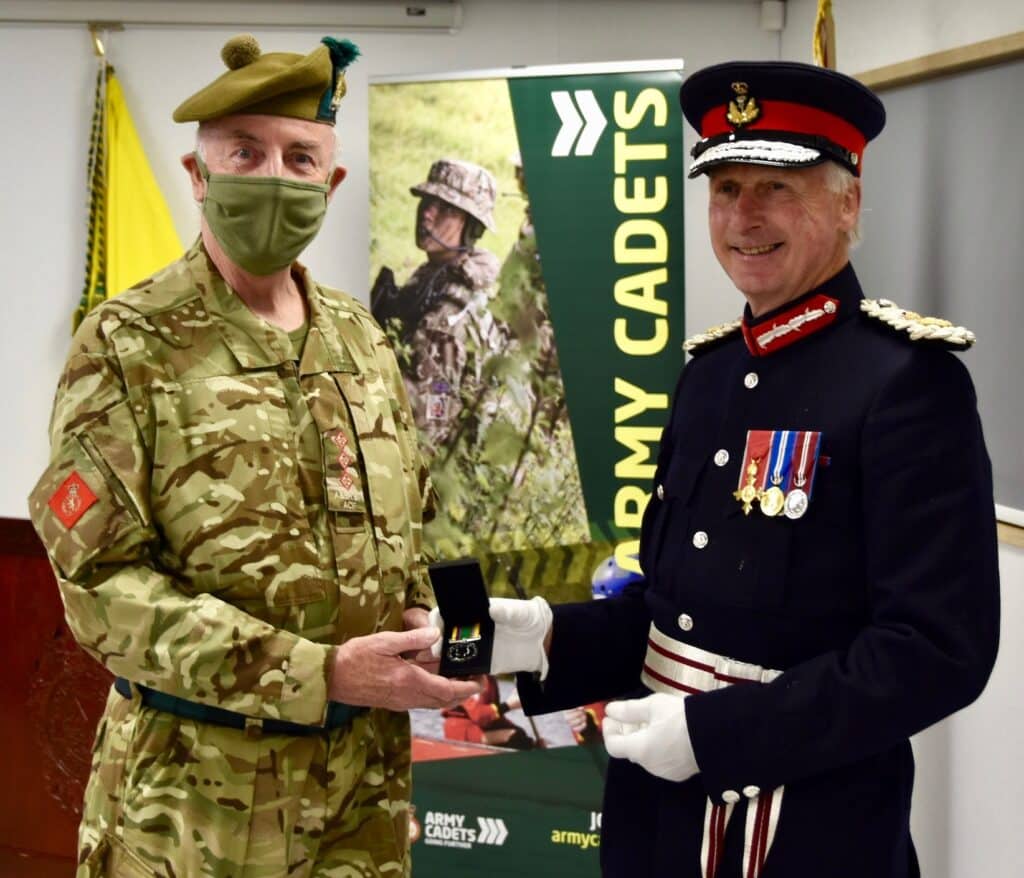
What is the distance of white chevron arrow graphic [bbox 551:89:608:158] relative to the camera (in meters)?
3.17

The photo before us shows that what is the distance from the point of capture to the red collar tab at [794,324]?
1.64 m

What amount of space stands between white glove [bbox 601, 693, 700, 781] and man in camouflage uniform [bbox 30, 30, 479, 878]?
33 centimetres

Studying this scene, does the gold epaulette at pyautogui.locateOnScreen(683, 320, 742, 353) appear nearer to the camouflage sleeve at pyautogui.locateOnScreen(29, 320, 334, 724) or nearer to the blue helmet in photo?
the camouflage sleeve at pyautogui.locateOnScreen(29, 320, 334, 724)

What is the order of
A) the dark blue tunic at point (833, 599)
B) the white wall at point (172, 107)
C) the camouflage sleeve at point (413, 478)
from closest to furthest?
the dark blue tunic at point (833, 599) < the camouflage sleeve at point (413, 478) < the white wall at point (172, 107)

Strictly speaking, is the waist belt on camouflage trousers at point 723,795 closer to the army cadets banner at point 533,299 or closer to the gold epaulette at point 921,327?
the gold epaulette at point 921,327

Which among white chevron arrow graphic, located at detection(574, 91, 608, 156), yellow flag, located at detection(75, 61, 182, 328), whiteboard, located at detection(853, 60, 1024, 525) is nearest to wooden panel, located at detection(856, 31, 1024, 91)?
whiteboard, located at detection(853, 60, 1024, 525)

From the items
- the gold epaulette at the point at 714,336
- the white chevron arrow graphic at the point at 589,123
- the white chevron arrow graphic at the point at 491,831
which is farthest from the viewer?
the white chevron arrow graphic at the point at 491,831

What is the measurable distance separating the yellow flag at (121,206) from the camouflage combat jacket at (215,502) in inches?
72.5

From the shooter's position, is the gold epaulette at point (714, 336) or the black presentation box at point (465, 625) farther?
the gold epaulette at point (714, 336)

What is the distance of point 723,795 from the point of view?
1524mm

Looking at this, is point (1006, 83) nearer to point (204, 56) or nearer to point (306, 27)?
point (306, 27)

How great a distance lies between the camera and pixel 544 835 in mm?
3285

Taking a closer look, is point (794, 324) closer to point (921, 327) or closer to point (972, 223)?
point (921, 327)

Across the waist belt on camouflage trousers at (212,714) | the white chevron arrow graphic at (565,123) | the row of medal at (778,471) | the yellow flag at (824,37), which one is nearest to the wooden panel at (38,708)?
the waist belt on camouflage trousers at (212,714)
